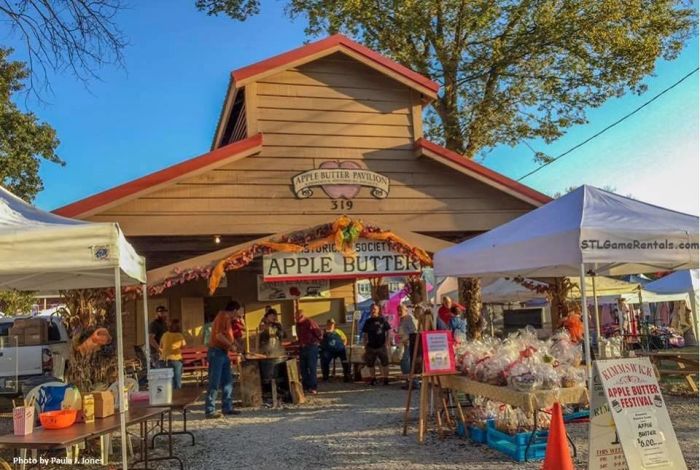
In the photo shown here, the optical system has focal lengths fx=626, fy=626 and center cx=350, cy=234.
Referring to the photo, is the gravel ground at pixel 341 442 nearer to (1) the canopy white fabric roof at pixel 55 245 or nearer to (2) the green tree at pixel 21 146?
(1) the canopy white fabric roof at pixel 55 245

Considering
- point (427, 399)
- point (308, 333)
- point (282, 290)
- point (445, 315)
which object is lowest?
point (427, 399)

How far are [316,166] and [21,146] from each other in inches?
679

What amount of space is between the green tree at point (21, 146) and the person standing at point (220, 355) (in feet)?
49.7

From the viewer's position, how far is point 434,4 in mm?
15430

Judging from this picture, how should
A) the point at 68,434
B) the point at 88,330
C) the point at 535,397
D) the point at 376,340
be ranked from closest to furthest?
the point at 68,434 < the point at 535,397 < the point at 88,330 < the point at 376,340

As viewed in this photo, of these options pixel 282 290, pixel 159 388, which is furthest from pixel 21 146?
pixel 159 388

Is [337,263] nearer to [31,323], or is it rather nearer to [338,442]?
[338,442]

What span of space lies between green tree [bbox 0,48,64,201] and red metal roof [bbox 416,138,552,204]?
1533 cm

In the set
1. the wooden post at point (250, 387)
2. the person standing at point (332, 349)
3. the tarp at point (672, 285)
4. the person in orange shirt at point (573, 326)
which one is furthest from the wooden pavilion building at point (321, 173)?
the tarp at point (672, 285)

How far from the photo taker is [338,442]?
7.24m

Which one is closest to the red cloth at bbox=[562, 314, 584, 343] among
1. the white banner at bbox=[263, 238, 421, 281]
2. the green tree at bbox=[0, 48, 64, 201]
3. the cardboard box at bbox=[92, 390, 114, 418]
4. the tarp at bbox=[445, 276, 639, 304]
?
the white banner at bbox=[263, 238, 421, 281]

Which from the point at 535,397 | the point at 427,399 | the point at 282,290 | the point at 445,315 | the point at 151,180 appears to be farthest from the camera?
the point at 282,290

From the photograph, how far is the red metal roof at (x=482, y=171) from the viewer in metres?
11.0

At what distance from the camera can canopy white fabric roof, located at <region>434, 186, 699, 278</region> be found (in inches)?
215
